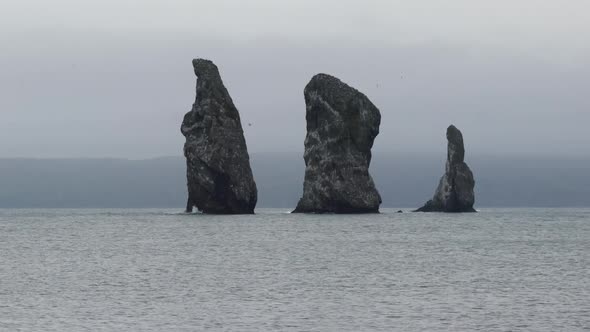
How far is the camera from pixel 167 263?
84.7 m

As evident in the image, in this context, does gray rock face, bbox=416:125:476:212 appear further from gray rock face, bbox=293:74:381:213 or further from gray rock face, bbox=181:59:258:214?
gray rock face, bbox=181:59:258:214

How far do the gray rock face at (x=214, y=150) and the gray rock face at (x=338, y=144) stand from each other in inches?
410

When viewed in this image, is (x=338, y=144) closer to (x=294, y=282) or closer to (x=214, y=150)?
(x=214, y=150)

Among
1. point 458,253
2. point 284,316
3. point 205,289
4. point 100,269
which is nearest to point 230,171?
point 458,253

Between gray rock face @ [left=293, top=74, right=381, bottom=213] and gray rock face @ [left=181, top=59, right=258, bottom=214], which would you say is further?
gray rock face @ [left=293, top=74, right=381, bottom=213]

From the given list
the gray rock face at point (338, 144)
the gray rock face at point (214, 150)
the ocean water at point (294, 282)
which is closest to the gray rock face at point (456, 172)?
the gray rock face at point (338, 144)

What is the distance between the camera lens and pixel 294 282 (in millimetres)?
69188

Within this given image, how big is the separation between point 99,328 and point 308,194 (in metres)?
117

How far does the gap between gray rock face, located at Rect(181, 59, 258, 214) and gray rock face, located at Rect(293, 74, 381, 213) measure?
1042 centimetres

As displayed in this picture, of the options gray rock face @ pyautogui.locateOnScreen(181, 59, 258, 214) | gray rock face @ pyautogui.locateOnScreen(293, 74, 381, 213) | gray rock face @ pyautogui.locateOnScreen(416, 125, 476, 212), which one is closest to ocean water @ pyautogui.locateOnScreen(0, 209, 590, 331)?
gray rock face @ pyautogui.locateOnScreen(181, 59, 258, 214)

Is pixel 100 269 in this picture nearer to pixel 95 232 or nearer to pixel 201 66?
pixel 95 232

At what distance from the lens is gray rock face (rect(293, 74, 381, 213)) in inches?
6334

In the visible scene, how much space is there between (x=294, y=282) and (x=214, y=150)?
83830 mm

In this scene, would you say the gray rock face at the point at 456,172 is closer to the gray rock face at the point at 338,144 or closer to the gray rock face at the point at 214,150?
the gray rock face at the point at 338,144
